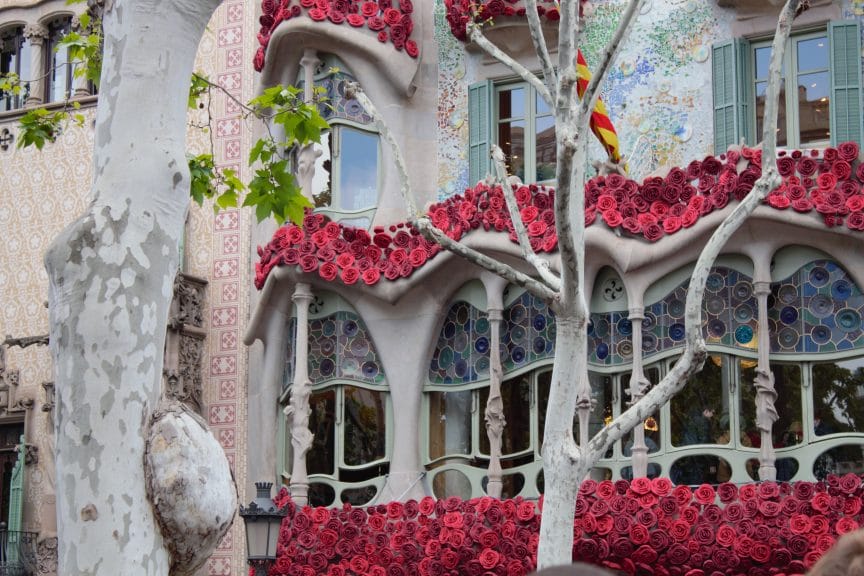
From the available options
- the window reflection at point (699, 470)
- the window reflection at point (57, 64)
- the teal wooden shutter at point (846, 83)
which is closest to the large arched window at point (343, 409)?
the window reflection at point (699, 470)

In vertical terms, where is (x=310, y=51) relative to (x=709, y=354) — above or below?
above

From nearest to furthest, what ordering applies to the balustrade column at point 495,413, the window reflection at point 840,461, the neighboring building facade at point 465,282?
the window reflection at point 840,461 → the neighboring building facade at point 465,282 → the balustrade column at point 495,413

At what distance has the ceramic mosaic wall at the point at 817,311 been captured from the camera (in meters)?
15.2

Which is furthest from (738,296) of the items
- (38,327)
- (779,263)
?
(38,327)

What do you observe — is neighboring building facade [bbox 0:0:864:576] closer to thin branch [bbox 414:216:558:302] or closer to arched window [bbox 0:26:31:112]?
arched window [bbox 0:26:31:112]

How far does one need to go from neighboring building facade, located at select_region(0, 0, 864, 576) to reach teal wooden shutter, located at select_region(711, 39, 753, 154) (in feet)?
0.09

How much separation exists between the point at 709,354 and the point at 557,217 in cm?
565

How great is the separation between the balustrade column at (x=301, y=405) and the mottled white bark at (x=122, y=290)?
11.0 meters

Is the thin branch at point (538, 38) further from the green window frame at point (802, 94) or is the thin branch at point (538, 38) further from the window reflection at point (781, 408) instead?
the green window frame at point (802, 94)

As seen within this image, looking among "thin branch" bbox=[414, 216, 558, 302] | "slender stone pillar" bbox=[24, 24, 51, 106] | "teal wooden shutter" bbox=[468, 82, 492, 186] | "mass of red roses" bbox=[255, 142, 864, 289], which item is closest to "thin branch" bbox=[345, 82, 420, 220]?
"thin branch" bbox=[414, 216, 558, 302]

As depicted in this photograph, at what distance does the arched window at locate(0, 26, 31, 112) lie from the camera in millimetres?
21141

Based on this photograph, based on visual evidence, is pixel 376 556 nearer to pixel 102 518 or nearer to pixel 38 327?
pixel 38 327

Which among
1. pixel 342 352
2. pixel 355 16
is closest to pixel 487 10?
pixel 355 16

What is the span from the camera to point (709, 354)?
15672 millimetres
